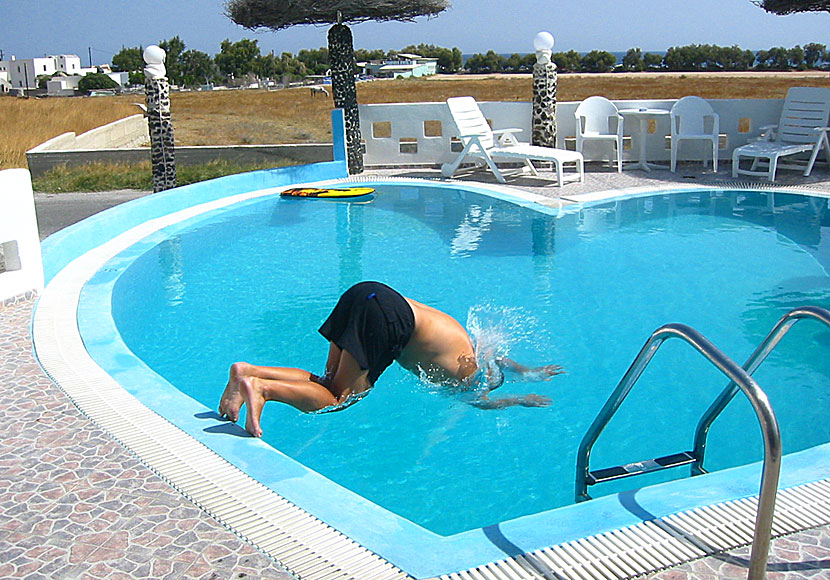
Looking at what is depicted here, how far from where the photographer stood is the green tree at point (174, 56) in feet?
219

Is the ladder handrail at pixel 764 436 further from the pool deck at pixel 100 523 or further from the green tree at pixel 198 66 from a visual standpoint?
Answer: the green tree at pixel 198 66

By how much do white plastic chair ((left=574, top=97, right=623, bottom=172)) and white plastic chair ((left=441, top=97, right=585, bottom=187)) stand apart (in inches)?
19.5

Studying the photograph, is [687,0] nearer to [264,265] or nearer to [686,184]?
[686,184]

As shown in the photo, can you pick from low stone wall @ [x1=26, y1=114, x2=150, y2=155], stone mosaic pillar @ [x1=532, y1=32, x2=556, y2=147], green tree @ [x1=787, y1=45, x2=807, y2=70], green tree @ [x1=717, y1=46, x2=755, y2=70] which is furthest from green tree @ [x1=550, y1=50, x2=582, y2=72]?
stone mosaic pillar @ [x1=532, y1=32, x2=556, y2=147]

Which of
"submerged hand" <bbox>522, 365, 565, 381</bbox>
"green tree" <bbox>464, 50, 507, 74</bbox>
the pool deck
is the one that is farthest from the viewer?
"green tree" <bbox>464, 50, 507, 74</bbox>

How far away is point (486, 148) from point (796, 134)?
4.56 m

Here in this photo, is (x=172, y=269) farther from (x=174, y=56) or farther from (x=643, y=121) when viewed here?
(x=174, y=56)

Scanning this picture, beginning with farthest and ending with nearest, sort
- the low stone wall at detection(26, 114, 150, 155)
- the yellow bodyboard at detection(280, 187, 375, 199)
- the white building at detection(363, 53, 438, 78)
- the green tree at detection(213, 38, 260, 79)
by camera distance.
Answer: the green tree at detection(213, 38, 260, 79) < the white building at detection(363, 53, 438, 78) < the low stone wall at detection(26, 114, 150, 155) < the yellow bodyboard at detection(280, 187, 375, 199)

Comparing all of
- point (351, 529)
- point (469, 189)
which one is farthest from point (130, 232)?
point (351, 529)

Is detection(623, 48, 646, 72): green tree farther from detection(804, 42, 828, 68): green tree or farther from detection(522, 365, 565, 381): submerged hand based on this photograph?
detection(522, 365, 565, 381): submerged hand

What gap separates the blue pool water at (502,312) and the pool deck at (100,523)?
3.48 feet

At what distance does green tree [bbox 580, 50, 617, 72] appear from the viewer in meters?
55.1

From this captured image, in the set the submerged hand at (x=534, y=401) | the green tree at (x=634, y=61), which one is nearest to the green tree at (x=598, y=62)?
the green tree at (x=634, y=61)

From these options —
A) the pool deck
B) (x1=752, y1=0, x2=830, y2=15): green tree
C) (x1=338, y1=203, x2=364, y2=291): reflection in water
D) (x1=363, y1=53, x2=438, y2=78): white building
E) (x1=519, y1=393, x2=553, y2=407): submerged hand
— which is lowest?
(x1=519, y1=393, x2=553, y2=407): submerged hand
